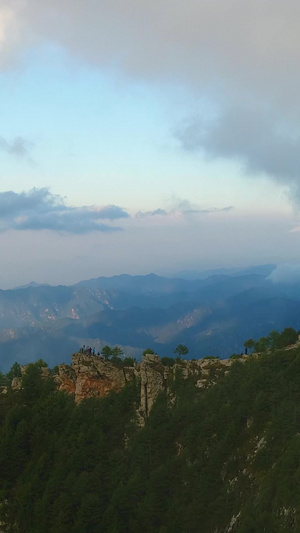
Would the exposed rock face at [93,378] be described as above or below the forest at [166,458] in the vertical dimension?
above

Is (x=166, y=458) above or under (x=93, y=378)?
under

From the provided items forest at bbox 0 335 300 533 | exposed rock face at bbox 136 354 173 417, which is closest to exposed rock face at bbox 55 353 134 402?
forest at bbox 0 335 300 533

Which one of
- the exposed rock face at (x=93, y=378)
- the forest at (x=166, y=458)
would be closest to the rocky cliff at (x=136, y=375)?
the exposed rock face at (x=93, y=378)

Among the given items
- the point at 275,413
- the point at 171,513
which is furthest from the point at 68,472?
the point at 275,413

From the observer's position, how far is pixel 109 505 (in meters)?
80.8

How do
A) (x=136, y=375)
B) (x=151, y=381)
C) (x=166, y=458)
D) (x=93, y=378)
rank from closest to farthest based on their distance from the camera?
(x=166, y=458)
(x=151, y=381)
(x=136, y=375)
(x=93, y=378)

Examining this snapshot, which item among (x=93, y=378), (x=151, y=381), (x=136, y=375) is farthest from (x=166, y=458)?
(x=93, y=378)

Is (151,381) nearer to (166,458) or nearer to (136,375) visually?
(136,375)

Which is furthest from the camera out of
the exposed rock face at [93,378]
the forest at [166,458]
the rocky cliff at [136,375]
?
the exposed rock face at [93,378]

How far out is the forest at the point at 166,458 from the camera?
6862 cm

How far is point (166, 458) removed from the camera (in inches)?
3499

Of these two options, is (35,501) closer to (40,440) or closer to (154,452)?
(40,440)

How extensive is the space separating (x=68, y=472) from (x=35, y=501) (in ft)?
29.0

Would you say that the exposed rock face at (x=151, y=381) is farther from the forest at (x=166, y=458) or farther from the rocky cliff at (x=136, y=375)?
the forest at (x=166, y=458)
